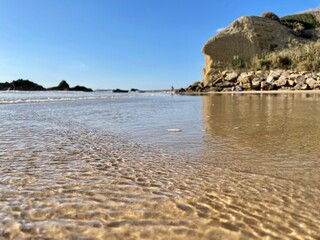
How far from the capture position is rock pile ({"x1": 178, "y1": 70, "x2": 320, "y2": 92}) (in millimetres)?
30852

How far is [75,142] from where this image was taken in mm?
5090

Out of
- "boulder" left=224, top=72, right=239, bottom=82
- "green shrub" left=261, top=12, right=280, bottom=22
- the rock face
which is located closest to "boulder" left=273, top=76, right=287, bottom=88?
"boulder" left=224, top=72, right=239, bottom=82

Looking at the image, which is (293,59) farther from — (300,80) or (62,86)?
(62,86)

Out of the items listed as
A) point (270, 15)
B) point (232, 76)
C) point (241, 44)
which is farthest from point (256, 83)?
point (270, 15)

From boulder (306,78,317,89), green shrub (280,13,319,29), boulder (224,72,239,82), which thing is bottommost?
boulder (306,78,317,89)

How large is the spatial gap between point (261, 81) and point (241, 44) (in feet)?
51.9

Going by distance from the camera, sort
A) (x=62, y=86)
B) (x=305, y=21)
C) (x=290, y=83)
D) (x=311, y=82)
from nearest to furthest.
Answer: (x=311, y=82)
(x=290, y=83)
(x=305, y=21)
(x=62, y=86)

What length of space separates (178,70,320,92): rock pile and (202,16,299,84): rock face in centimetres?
308

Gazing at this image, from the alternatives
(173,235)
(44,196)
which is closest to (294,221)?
(173,235)

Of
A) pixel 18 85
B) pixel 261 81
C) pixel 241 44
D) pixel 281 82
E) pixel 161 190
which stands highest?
pixel 241 44

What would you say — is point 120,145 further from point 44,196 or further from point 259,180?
point 259,180

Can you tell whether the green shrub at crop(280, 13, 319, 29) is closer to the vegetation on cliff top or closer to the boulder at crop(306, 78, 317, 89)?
the vegetation on cliff top

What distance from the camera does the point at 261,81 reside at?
36.2 meters

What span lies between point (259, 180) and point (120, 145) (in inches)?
106
